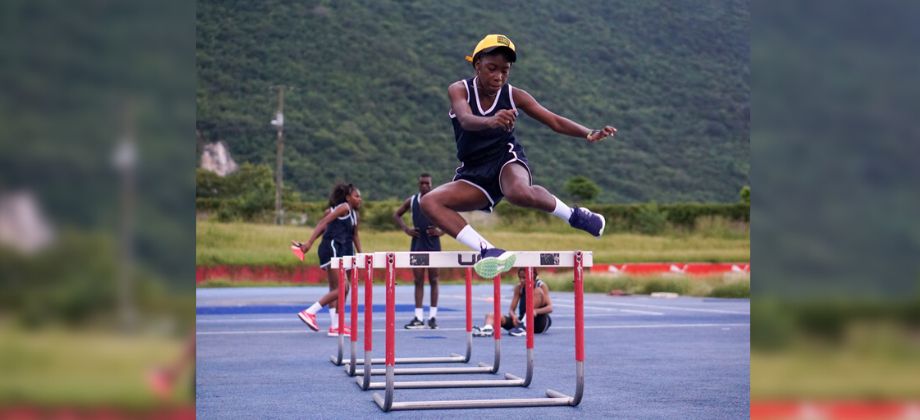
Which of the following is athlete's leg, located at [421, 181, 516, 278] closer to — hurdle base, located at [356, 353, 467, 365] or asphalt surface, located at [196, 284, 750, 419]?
asphalt surface, located at [196, 284, 750, 419]

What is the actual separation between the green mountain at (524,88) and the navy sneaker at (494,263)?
A: 30.6 m

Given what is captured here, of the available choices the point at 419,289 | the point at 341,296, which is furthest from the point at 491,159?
the point at 419,289

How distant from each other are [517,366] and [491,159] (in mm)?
3096

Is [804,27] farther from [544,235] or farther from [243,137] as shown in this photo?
[243,137]

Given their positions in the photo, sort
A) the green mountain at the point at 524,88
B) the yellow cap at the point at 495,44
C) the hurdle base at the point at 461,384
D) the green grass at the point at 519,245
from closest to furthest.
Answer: the yellow cap at the point at 495,44 < the hurdle base at the point at 461,384 < the green grass at the point at 519,245 < the green mountain at the point at 524,88

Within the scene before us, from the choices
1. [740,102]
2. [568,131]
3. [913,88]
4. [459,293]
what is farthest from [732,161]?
[913,88]

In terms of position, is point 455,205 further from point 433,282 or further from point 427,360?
point 433,282

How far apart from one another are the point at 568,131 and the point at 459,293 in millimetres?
17007

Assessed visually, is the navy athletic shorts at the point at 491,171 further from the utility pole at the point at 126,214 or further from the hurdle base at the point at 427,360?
the utility pole at the point at 126,214

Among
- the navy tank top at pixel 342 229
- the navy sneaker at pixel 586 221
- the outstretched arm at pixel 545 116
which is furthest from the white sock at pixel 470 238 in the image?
the navy tank top at pixel 342 229

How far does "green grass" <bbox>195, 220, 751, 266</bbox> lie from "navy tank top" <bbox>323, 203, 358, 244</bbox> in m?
15.4

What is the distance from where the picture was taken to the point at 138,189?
3.19 feet

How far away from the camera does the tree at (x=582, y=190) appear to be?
33219mm

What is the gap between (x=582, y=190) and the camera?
110 feet
